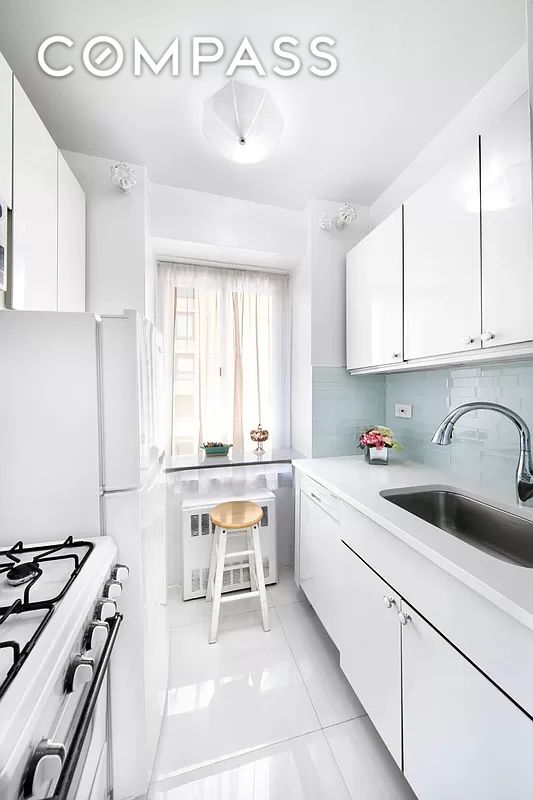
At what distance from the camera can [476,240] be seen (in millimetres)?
1161

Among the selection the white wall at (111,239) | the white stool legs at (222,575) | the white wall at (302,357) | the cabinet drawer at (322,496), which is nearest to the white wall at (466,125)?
the white wall at (302,357)

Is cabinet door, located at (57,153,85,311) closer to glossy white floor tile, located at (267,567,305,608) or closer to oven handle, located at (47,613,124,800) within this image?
oven handle, located at (47,613,124,800)

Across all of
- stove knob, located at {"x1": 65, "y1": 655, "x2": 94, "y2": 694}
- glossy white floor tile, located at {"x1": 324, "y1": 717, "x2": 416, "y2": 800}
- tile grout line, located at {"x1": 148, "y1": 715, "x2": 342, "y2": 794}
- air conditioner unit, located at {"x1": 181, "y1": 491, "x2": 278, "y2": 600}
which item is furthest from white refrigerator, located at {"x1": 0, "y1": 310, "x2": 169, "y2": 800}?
air conditioner unit, located at {"x1": 181, "y1": 491, "x2": 278, "y2": 600}

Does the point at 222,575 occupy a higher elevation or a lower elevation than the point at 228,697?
higher

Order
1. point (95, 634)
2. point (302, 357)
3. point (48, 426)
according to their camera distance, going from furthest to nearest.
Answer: point (302, 357) < point (48, 426) < point (95, 634)

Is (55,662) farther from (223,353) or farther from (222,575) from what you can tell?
(223,353)

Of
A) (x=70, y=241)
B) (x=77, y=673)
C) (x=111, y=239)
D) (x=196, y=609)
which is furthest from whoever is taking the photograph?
(x=196, y=609)

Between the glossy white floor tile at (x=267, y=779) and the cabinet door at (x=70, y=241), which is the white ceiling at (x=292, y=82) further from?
the glossy white floor tile at (x=267, y=779)

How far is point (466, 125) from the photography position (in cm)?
148

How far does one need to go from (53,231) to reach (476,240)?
1674mm

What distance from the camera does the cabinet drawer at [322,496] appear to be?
60.0 inches

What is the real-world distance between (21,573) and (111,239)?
1.68 m

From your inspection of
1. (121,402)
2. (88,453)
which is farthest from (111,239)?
(88,453)

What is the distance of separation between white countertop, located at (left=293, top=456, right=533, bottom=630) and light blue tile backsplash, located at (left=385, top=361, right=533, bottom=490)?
86 mm
